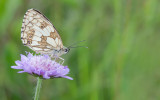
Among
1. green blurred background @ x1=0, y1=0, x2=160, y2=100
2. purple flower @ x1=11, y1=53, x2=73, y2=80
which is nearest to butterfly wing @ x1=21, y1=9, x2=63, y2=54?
purple flower @ x1=11, y1=53, x2=73, y2=80

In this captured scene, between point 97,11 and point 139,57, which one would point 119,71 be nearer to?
point 139,57

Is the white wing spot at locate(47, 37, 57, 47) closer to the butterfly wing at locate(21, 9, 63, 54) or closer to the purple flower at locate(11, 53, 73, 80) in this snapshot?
the butterfly wing at locate(21, 9, 63, 54)

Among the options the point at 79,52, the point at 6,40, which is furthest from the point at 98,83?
the point at 6,40

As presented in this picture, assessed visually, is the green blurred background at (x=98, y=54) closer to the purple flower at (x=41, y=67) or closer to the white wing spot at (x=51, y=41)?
the white wing spot at (x=51, y=41)

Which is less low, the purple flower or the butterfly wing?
the butterfly wing

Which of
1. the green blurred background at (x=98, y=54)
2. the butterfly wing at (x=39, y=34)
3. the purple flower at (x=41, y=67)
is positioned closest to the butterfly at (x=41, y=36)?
the butterfly wing at (x=39, y=34)
